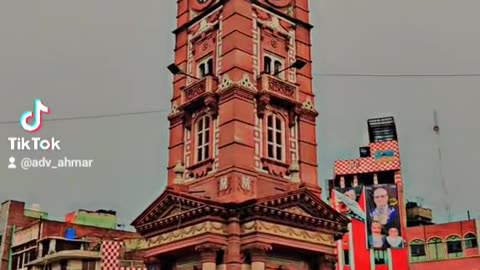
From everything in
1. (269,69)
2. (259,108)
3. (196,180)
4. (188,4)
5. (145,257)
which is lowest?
(145,257)

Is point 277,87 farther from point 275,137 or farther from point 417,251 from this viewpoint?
point 417,251

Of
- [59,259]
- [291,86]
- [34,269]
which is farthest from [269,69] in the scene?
[34,269]

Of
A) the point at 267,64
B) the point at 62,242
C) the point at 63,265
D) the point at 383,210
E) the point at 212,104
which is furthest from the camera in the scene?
the point at 383,210

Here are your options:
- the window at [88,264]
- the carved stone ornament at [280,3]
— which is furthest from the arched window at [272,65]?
the window at [88,264]

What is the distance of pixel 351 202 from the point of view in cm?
6406

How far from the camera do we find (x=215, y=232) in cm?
2884

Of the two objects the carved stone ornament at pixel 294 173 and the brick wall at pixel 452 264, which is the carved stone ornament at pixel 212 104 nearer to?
the carved stone ornament at pixel 294 173

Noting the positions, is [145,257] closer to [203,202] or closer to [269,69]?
[203,202]

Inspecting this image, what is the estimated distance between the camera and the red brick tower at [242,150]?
29078 millimetres

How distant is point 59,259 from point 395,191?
31.2 m

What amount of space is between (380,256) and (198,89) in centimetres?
3497

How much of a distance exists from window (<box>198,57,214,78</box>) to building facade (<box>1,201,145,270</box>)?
58.2 feet

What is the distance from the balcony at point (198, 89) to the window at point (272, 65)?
8.66ft

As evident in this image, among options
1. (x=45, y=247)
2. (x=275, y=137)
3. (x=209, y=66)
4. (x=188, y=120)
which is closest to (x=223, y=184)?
(x=275, y=137)
